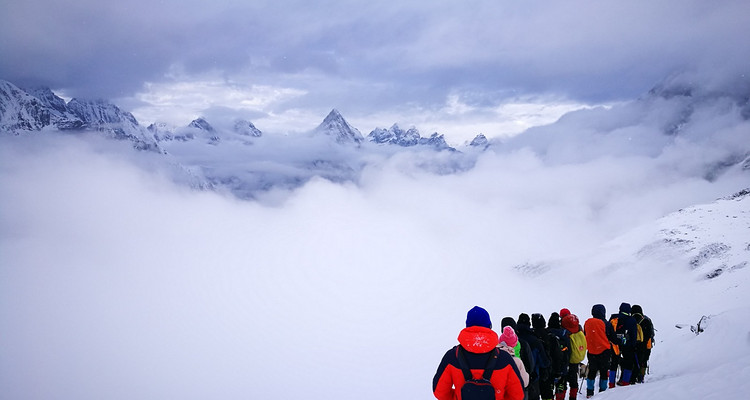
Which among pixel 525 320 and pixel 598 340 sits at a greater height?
pixel 525 320

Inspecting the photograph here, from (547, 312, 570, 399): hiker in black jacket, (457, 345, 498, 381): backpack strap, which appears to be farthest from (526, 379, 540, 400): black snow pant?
(457, 345, 498, 381): backpack strap

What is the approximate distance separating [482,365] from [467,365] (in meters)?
0.21

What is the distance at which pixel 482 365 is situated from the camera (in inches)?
227

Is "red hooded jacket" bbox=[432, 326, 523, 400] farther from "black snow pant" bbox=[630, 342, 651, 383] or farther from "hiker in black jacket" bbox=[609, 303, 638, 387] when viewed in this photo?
"black snow pant" bbox=[630, 342, 651, 383]

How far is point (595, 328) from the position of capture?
13172 mm

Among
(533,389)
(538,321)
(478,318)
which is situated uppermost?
(478,318)

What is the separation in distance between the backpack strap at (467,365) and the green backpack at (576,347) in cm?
828

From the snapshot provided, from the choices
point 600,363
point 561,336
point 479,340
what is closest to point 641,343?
point 600,363

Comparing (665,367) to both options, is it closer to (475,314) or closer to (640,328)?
(640,328)

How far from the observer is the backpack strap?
5.74 meters

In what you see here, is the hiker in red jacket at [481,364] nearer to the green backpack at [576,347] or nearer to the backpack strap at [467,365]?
the backpack strap at [467,365]

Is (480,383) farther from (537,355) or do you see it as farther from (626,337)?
(626,337)

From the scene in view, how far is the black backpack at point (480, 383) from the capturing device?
5.75 metres

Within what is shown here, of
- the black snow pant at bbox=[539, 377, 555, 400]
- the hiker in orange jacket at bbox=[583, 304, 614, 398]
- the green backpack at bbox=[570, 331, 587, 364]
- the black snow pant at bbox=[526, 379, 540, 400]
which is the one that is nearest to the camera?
the black snow pant at bbox=[526, 379, 540, 400]
